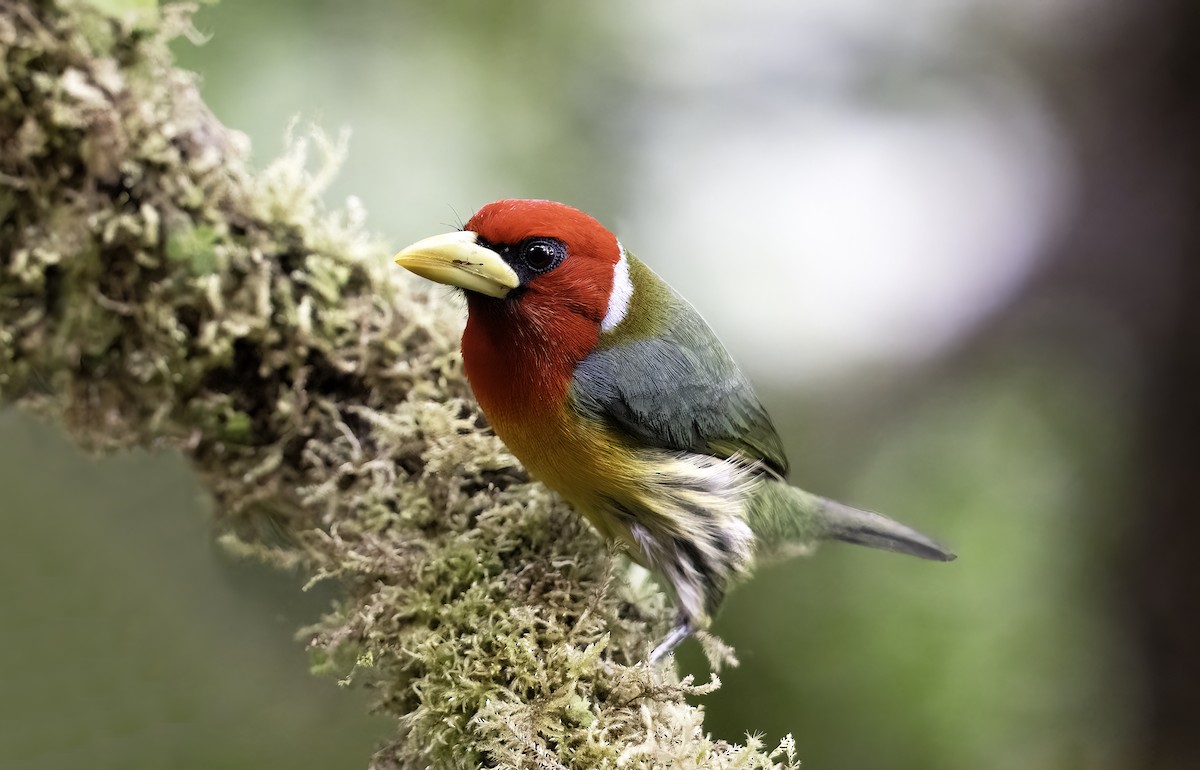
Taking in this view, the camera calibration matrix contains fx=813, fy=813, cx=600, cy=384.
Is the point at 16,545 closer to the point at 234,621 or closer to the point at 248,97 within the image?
the point at 234,621

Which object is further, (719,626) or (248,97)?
(719,626)

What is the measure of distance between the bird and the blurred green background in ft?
6.09

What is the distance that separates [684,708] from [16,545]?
230cm

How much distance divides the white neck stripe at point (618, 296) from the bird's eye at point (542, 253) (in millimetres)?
166

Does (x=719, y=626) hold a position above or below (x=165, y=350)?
below

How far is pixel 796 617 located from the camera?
A: 12.9 feet

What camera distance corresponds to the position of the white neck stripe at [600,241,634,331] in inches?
74.0

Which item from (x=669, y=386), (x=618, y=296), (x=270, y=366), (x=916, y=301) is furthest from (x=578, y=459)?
(x=916, y=301)

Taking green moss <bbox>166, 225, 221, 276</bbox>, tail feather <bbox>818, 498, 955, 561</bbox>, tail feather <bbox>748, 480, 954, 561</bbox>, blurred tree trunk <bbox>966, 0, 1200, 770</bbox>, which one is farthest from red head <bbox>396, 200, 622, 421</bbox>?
blurred tree trunk <bbox>966, 0, 1200, 770</bbox>

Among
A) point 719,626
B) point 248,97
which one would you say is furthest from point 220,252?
point 719,626

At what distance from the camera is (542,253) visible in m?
1.78

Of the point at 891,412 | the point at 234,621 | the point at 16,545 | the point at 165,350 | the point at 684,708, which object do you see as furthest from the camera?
the point at 891,412

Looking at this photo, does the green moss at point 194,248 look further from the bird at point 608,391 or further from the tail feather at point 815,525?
the tail feather at point 815,525

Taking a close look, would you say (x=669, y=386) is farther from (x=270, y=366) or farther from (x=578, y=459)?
(x=270, y=366)
